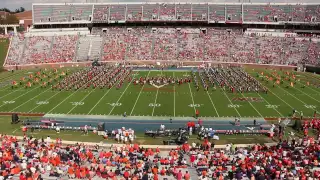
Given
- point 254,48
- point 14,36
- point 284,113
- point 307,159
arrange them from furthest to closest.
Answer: point 14,36, point 254,48, point 284,113, point 307,159

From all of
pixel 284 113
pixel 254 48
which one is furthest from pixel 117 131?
pixel 254 48

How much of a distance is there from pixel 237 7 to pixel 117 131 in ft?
183

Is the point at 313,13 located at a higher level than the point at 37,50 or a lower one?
higher

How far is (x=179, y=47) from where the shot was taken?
59219 mm

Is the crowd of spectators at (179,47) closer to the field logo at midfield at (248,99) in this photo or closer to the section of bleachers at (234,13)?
the section of bleachers at (234,13)

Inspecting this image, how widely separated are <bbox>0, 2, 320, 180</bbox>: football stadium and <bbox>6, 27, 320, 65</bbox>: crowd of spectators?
7.6 inches

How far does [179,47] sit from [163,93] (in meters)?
27.1

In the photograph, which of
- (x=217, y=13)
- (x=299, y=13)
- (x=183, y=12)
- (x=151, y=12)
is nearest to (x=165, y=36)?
(x=183, y=12)

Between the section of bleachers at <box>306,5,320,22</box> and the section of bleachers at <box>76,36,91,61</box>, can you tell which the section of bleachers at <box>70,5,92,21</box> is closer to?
the section of bleachers at <box>76,36,91,61</box>

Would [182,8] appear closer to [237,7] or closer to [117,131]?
[237,7]

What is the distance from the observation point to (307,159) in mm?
16672

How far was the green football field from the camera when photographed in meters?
27.2

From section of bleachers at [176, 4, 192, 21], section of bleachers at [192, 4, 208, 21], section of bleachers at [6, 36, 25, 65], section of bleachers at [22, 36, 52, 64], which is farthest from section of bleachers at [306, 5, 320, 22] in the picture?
section of bleachers at [6, 36, 25, 65]

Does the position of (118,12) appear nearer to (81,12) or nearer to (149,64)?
(81,12)
